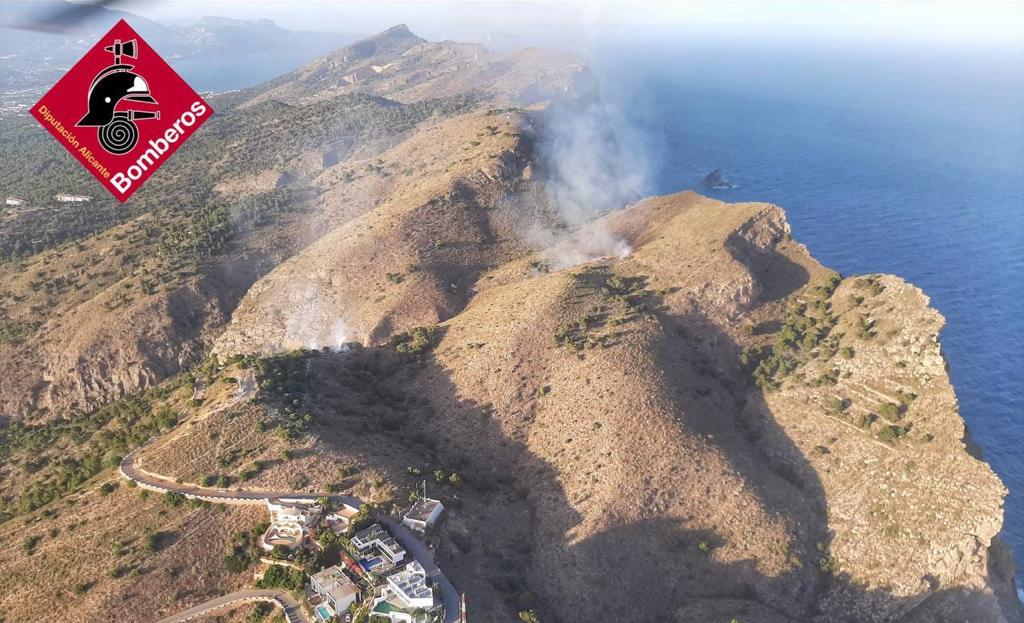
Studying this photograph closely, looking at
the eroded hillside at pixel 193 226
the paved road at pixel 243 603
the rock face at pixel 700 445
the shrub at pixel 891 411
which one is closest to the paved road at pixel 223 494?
the rock face at pixel 700 445

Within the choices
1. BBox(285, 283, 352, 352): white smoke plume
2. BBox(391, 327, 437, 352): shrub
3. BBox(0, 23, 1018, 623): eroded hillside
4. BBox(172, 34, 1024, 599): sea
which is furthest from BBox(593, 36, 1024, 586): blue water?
BBox(285, 283, 352, 352): white smoke plume

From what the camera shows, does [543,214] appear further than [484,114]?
No

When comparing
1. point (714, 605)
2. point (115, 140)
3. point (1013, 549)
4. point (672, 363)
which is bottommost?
point (1013, 549)

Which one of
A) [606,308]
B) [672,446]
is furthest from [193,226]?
[672,446]

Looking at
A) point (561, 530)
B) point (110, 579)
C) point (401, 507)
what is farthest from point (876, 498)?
point (110, 579)

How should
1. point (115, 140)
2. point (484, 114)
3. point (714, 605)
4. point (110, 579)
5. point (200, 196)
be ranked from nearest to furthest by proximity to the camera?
point (115, 140) → point (110, 579) → point (714, 605) → point (200, 196) → point (484, 114)

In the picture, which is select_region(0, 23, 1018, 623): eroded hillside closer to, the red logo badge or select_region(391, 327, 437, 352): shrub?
select_region(391, 327, 437, 352): shrub

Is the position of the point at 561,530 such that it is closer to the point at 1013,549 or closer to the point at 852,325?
the point at 852,325

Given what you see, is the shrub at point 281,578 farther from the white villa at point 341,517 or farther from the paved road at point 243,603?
the white villa at point 341,517
